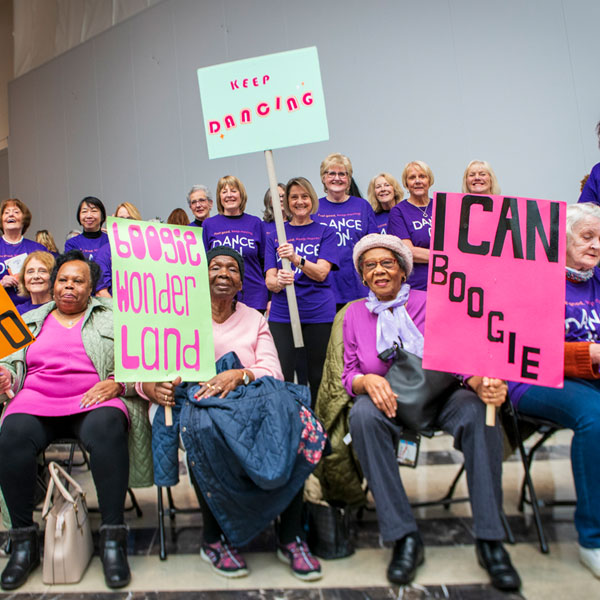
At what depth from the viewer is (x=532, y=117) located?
451 centimetres

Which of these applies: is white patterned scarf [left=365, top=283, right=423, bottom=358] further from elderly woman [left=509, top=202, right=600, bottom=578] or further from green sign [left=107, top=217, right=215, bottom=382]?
green sign [left=107, top=217, right=215, bottom=382]

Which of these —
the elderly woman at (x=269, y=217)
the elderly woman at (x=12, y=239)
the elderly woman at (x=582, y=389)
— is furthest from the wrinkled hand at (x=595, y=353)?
the elderly woman at (x=12, y=239)

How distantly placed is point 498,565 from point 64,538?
5.03 feet

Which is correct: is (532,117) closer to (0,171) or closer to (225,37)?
(225,37)

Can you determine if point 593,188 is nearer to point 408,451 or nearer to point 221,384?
point 408,451

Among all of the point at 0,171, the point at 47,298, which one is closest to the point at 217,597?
the point at 47,298

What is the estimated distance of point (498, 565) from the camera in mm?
1756

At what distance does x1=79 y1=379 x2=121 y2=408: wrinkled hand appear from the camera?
2100 mm

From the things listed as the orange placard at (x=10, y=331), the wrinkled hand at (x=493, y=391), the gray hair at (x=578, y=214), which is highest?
the gray hair at (x=578, y=214)

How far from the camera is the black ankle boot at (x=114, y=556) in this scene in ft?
6.09

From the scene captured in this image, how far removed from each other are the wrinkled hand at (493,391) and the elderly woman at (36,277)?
2311mm

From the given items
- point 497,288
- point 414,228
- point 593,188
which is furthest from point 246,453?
point 593,188

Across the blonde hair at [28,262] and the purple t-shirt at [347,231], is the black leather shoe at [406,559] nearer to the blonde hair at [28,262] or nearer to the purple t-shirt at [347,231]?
the purple t-shirt at [347,231]

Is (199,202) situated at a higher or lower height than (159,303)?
higher
